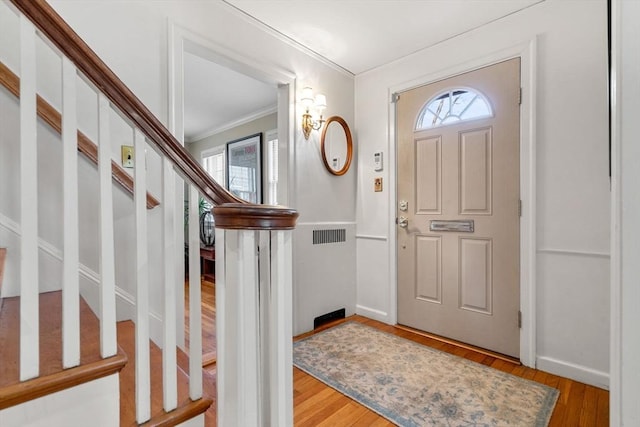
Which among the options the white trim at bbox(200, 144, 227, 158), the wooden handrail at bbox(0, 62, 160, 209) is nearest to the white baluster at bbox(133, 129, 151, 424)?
the wooden handrail at bbox(0, 62, 160, 209)

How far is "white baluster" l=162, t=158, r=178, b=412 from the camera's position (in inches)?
35.9

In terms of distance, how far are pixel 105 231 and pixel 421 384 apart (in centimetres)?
184

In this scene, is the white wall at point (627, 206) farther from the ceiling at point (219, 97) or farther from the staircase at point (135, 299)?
the ceiling at point (219, 97)

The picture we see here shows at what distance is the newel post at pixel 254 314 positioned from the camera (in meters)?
0.83

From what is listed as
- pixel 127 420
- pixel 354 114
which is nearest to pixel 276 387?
pixel 127 420

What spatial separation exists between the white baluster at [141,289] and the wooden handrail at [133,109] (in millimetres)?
56

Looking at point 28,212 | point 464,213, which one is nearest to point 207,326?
point 28,212

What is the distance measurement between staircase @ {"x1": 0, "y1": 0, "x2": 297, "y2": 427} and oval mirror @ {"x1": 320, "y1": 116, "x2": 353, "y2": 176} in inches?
73.3

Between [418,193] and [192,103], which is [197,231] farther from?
[192,103]

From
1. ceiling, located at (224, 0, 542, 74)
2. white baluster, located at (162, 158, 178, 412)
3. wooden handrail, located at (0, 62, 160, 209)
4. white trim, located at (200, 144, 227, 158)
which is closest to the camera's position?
white baluster, located at (162, 158, 178, 412)

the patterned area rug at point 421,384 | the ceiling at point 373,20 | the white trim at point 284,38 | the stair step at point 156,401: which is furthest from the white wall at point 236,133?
the stair step at point 156,401

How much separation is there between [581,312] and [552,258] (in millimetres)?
352

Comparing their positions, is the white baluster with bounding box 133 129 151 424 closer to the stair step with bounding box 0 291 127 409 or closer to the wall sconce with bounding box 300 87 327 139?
the stair step with bounding box 0 291 127 409

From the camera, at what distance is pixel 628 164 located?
1.71ft
